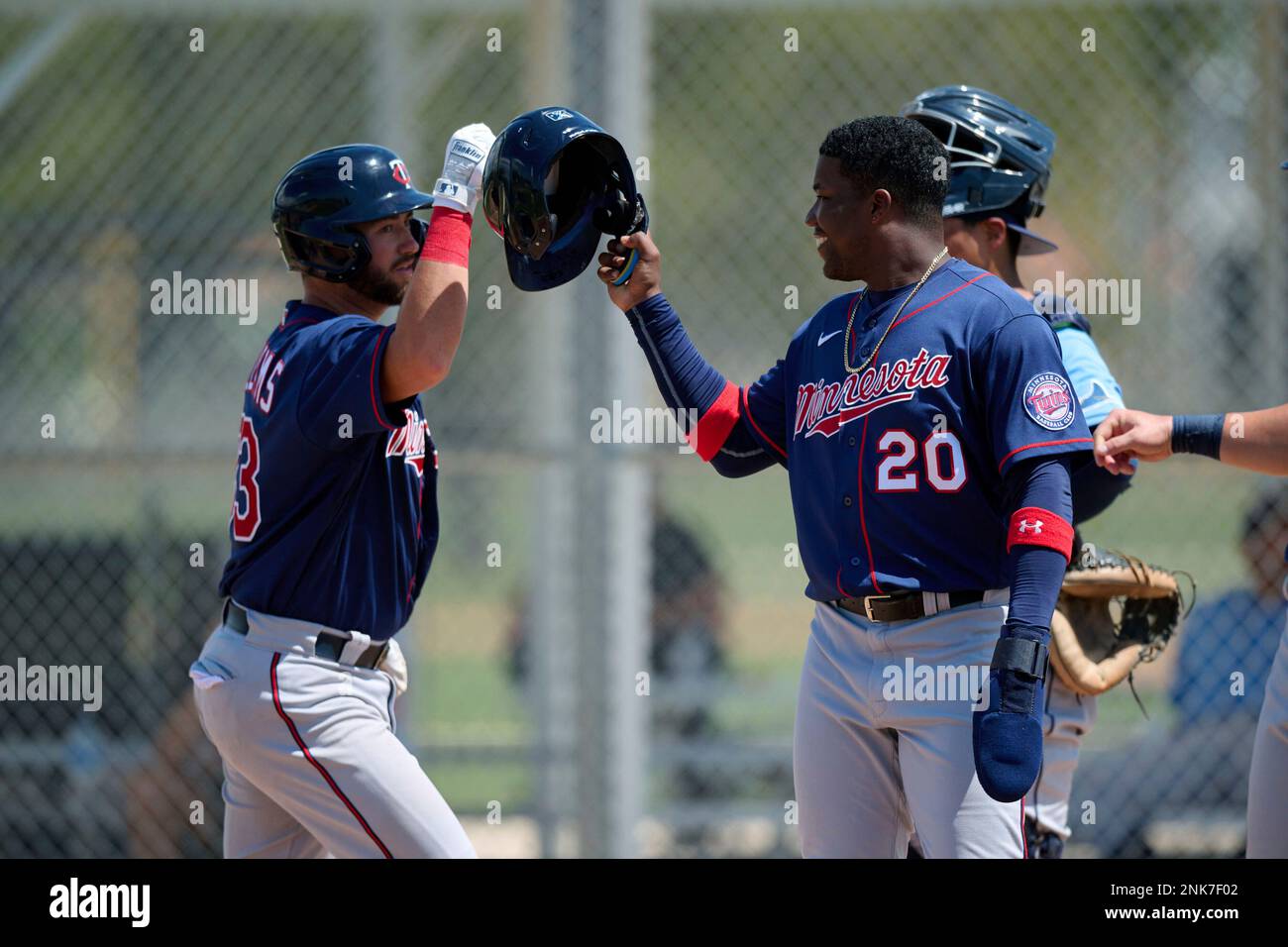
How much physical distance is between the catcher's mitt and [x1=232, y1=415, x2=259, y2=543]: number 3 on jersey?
6.12ft

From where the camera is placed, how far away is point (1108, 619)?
137 inches

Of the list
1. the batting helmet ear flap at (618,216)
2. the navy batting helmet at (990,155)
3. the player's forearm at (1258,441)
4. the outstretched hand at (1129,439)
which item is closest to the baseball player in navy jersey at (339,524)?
the batting helmet ear flap at (618,216)

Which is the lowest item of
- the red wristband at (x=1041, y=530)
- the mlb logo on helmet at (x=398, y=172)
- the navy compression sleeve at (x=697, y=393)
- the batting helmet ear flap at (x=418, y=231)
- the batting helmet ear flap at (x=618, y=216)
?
the red wristband at (x=1041, y=530)

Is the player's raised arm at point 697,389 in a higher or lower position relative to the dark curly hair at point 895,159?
lower

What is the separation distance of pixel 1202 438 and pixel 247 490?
2.09 metres

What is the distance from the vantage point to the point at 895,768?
287 centimetres

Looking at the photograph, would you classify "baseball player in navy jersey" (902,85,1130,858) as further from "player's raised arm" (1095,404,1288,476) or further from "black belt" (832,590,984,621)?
"black belt" (832,590,984,621)

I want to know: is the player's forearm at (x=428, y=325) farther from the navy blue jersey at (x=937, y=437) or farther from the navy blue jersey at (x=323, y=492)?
the navy blue jersey at (x=937, y=437)

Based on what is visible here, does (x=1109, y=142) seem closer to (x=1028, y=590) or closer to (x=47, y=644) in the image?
(x=1028, y=590)

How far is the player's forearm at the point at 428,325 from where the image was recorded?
9.53 ft

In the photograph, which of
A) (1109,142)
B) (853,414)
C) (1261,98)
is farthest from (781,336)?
(853,414)

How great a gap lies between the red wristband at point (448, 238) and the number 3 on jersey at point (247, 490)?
23.5 inches
